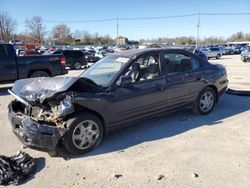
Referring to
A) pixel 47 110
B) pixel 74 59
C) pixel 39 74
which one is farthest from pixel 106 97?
pixel 74 59

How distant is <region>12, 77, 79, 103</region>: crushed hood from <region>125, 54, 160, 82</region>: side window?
1.18 metres

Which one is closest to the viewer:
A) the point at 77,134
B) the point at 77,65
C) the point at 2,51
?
the point at 77,134

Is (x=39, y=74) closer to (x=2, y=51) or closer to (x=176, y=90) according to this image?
(x=2, y=51)

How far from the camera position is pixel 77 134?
14.0 feet

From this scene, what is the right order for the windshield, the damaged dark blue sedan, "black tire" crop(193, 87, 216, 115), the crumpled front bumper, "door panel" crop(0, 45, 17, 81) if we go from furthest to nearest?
"door panel" crop(0, 45, 17, 81), "black tire" crop(193, 87, 216, 115), the windshield, the damaged dark blue sedan, the crumpled front bumper

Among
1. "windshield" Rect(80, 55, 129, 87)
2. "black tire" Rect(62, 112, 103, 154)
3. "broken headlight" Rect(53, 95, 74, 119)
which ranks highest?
"windshield" Rect(80, 55, 129, 87)

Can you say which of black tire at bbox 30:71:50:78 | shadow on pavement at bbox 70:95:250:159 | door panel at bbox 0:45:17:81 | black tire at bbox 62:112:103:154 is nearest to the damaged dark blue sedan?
black tire at bbox 62:112:103:154

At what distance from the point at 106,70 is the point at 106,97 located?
101 cm

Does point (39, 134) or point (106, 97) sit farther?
point (106, 97)

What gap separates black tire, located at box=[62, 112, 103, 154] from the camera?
412 centimetres

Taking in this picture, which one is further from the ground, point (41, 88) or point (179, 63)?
point (179, 63)

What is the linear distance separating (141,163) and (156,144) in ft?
2.53

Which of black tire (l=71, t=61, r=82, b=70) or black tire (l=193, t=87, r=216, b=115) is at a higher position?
black tire (l=193, t=87, r=216, b=115)

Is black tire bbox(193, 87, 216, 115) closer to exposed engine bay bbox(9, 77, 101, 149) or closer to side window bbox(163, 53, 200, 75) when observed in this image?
side window bbox(163, 53, 200, 75)
